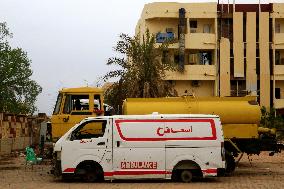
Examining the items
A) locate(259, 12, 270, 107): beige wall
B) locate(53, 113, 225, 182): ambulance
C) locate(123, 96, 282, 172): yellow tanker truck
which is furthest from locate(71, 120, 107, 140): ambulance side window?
locate(259, 12, 270, 107): beige wall

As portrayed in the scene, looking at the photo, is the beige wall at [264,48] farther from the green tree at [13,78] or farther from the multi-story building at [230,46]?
the green tree at [13,78]

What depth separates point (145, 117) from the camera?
16156 millimetres

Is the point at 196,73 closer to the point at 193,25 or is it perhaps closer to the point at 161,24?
the point at 193,25

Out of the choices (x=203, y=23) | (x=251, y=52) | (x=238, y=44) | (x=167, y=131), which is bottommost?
(x=167, y=131)

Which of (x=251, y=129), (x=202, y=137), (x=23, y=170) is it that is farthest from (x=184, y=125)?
(x=23, y=170)

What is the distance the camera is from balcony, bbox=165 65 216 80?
45719 mm

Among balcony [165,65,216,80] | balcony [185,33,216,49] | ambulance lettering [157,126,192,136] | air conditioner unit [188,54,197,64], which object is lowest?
ambulance lettering [157,126,192,136]

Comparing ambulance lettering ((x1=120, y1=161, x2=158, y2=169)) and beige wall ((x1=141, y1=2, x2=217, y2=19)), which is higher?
beige wall ((x1=141, y1=2, x2=217, y2=19))

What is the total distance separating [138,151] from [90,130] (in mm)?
1641

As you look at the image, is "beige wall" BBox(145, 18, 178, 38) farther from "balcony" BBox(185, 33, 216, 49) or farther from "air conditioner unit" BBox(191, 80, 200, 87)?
"air conditioner unit" BBox(191, 80, 200, 87)

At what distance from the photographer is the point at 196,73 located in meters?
46.0

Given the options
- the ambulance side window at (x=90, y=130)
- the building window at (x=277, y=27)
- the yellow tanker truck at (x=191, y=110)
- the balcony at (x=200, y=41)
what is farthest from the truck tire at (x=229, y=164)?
the building window at (x=277, y=27)

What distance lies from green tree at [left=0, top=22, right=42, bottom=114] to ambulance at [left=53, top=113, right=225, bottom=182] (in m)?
45.4

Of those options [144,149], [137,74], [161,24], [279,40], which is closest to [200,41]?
[161,24]
